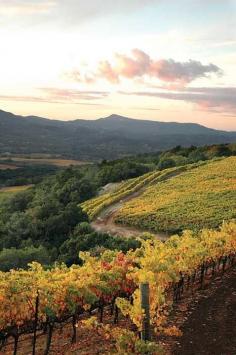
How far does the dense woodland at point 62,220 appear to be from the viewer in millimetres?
57312

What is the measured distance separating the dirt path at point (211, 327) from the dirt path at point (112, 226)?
33.3 m

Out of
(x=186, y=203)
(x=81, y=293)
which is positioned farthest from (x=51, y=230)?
(x=81, y=293)

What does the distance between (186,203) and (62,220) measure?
807 inches

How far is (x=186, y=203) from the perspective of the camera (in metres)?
74.6

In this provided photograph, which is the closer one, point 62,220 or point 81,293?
point 81,293

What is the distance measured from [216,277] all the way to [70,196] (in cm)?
6548

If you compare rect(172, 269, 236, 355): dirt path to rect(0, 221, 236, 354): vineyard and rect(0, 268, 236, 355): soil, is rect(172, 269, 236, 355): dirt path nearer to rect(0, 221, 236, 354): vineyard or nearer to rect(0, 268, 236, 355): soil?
rect(0, 268, 236, 355): soil

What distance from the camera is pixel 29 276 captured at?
2269cm

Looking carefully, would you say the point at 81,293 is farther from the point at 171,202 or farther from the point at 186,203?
the point at 171,202

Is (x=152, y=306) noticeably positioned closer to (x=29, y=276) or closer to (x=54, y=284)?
(x=54, y=284)

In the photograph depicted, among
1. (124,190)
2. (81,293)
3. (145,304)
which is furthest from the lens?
(124,190)

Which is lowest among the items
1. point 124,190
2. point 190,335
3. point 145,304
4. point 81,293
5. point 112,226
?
point 112,226

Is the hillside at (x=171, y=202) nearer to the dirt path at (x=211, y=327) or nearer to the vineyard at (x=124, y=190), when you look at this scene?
the vineyard at (x=124, y=190)

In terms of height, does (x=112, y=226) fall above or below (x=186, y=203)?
below
